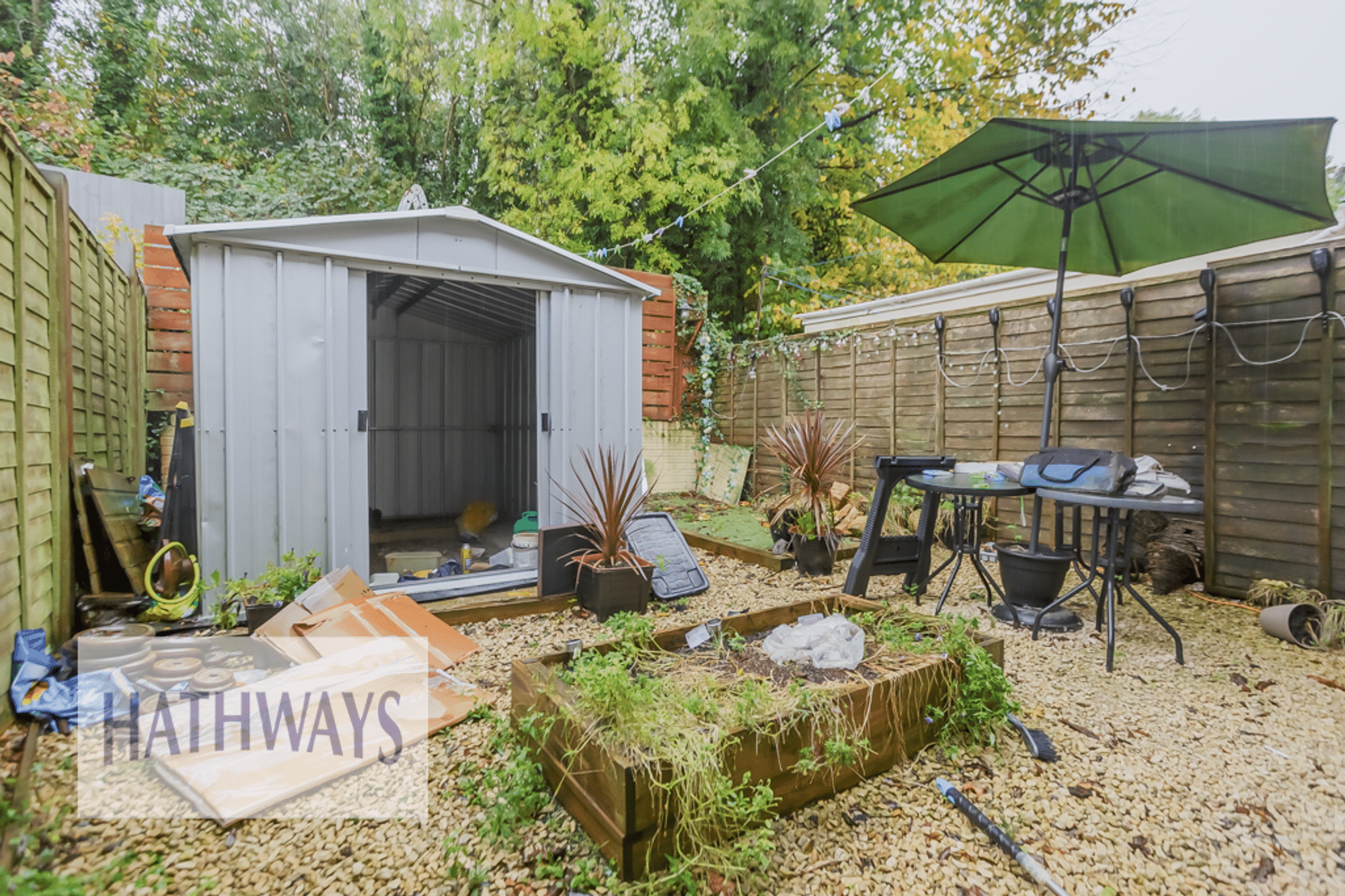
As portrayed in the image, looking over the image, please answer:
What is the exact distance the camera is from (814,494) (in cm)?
429

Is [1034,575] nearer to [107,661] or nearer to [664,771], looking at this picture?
[664,771]

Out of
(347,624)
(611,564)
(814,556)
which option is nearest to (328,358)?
(347,624)

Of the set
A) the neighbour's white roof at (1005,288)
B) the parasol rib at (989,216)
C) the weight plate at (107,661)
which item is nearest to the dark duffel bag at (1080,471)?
the parasol rib at (989,216)

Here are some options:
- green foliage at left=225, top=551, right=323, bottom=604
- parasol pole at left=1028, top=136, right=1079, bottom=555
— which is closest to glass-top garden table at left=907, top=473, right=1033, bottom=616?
parasol pole at left=1028, top=136, right=1079, bottom=555

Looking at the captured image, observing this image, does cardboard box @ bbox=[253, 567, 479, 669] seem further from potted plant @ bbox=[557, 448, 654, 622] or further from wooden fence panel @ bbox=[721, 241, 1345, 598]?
wooden fence panel @ bbox=[721, 241, 1345, 598]

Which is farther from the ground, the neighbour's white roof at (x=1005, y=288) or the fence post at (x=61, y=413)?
the neighbour's white roof at (x=1005, y=288)

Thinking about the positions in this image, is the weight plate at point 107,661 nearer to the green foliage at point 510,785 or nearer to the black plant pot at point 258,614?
the black plant pot at point 258,614

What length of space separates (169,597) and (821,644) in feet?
10.2

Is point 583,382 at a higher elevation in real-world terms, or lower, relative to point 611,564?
higher

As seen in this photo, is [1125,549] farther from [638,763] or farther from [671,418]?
[671,418]

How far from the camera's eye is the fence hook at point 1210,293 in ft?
11.7

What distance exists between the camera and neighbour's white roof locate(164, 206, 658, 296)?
3.10 meters

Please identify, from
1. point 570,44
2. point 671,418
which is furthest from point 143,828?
point 570,44

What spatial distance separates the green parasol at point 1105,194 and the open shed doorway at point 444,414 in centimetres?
376
